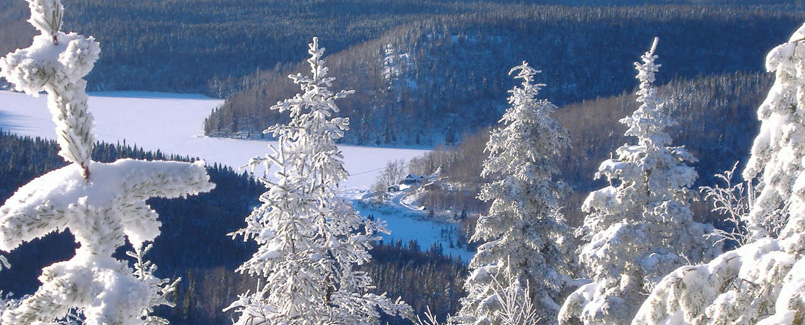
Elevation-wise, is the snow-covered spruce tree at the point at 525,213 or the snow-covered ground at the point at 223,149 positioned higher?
the snow-covered spruce tree at the point at 525,213

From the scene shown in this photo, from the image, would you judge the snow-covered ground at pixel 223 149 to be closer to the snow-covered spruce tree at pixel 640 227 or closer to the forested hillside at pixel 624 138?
the forested hillside at pixel 624 138

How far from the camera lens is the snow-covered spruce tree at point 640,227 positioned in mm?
15062

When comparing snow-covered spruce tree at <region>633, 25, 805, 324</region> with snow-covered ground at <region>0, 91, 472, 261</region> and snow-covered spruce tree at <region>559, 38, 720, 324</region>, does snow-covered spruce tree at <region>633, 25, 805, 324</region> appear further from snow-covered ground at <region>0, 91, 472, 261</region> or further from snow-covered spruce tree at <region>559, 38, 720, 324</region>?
snow-covered ground at <region>0, 91, 472, 261</region>

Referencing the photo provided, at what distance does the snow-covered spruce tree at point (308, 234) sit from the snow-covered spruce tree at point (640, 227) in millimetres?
5296

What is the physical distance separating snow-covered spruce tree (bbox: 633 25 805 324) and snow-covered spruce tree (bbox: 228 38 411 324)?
519 centimetres

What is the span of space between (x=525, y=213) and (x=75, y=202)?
1455 cm

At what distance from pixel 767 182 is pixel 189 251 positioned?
113m

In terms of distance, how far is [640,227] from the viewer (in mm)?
15281

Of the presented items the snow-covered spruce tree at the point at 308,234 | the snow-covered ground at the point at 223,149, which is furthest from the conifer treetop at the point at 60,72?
the snow-covered ground at the point at 223,149

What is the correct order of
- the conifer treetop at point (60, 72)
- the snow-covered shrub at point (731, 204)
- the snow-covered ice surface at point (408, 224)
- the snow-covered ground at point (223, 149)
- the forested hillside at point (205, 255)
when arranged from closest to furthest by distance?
the conifer treetop at point (60, 72)
the snow-covered shrub at point (731, 204)
the forested hillside at point (205, 255)
the snow-covered ice surface at point (408, 224)
the snow-covered ground at point (223, 149)

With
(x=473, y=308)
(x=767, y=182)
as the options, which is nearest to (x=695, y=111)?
(x=473, y=308)

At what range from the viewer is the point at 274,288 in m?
10.3

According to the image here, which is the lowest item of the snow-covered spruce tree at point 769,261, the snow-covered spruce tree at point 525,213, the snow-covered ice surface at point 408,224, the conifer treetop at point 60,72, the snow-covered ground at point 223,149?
the snow-covered ice surface at point 408,224

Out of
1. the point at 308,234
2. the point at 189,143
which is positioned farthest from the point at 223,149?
the point at 308,234
